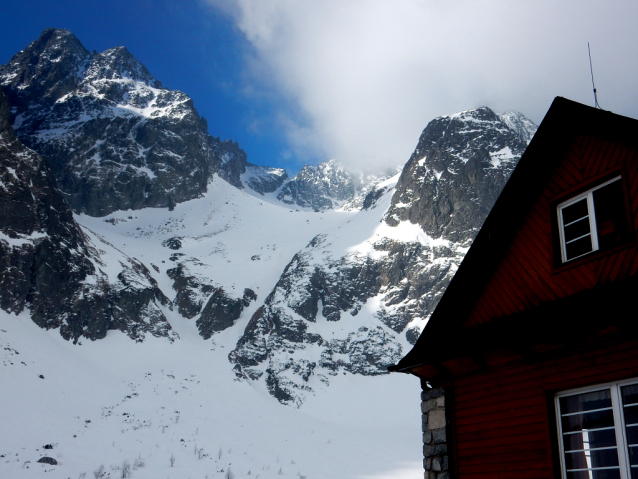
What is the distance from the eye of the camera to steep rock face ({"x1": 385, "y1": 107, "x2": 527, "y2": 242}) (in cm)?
8431

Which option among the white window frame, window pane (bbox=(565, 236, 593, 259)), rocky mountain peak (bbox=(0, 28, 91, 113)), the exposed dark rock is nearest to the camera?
the white window frame

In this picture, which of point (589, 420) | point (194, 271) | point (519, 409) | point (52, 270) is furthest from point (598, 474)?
point (194, 271)

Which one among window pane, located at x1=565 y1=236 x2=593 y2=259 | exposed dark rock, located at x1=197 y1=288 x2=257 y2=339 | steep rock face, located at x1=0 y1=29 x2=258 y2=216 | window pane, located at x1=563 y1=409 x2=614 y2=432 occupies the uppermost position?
steep rock face, located at x1=0 y1=29 x2=258 y2=216

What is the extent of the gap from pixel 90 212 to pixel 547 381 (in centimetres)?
10456

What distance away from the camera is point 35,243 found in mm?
58812

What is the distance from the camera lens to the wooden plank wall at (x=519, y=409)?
5.96m

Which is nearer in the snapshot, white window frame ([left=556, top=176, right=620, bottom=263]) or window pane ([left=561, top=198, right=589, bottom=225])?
white window frame ([left=556, top=176, right=620, bottom=263])

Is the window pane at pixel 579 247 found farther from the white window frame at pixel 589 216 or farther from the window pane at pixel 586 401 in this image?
the window pane at pixel 586 401

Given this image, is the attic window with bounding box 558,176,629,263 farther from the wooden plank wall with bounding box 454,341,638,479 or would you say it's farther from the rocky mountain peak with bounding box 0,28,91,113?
the rocky mountain peak with bounding box 0,28,91,113

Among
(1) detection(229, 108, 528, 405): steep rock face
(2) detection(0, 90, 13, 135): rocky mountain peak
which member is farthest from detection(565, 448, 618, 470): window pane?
(2) detection(0, 90, 13, 135): rocky mountain peak

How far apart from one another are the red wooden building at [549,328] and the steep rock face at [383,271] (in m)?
51.1

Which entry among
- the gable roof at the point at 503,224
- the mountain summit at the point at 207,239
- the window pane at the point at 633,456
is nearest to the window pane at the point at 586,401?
the window pane at the point at 633,456

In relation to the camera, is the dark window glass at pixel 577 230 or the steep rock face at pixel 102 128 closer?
the dark window glass at pixel 577 230

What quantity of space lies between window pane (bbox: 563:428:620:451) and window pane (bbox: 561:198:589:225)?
270 centimetres
